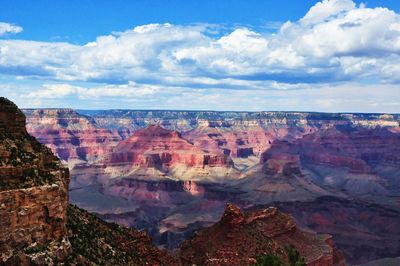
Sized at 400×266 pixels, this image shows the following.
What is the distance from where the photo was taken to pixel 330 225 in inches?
7407

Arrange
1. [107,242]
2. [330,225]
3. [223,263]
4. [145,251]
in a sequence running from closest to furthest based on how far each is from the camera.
Result: [107,242], [145,251], [223,263], [330,225]

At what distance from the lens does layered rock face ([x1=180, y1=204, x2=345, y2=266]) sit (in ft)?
273

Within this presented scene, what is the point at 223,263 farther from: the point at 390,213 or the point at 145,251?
the point at 390,213

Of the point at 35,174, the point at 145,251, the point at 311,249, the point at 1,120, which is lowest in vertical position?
the point at 311,249

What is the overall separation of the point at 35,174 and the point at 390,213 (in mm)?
171995

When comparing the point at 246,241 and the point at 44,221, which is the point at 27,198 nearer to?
the point at 44,221

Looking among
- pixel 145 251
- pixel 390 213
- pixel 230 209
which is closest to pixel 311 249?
pixel 230 209

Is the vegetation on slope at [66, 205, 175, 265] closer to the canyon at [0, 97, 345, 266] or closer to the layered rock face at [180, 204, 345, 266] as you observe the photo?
the canyon at [0, 97, 345, 266]

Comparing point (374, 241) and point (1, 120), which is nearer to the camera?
point (1, 120)

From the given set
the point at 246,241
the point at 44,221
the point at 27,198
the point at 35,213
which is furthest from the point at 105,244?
the point at 246,241

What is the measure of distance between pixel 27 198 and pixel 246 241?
5380 cm

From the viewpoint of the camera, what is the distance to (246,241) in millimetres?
87500

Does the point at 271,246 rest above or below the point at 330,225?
above

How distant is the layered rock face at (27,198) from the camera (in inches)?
1500
